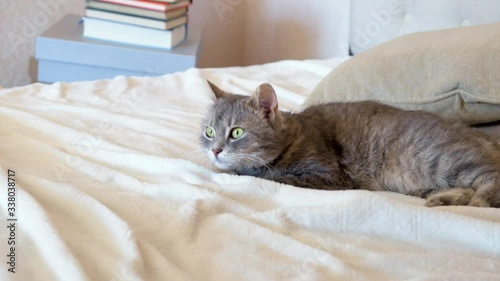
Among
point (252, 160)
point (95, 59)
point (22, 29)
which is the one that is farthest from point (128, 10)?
point (252, 160)

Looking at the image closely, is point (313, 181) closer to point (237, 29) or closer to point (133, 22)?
point (133, 22)

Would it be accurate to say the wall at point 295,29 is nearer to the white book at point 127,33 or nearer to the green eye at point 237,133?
the white book at point 127,33

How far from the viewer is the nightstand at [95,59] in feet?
7.67

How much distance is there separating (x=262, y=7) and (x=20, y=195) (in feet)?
7.45

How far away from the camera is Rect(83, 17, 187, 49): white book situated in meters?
2.40

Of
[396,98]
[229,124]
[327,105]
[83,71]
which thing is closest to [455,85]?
[396,98]

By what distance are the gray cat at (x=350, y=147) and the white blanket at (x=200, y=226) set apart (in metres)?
0.08

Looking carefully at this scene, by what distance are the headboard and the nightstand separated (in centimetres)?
68

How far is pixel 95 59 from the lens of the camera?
2350mm

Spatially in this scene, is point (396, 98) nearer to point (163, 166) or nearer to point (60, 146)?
point (163, 166)

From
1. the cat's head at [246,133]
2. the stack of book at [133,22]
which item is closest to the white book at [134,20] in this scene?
the stack of book at [133,22]

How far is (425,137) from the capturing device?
1193 millimetres

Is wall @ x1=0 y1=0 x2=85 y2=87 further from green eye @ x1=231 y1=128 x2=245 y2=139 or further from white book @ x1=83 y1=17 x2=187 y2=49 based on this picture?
green eye @ x1=231 y1=128 x2=245 y2=139

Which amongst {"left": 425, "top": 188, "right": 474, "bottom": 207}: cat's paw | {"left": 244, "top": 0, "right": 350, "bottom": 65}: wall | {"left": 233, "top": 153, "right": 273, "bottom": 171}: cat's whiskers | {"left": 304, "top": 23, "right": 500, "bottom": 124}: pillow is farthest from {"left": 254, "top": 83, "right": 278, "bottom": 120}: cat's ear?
{"left": 244, "top": 0, "right": 350, "bottom": 65}: wall
